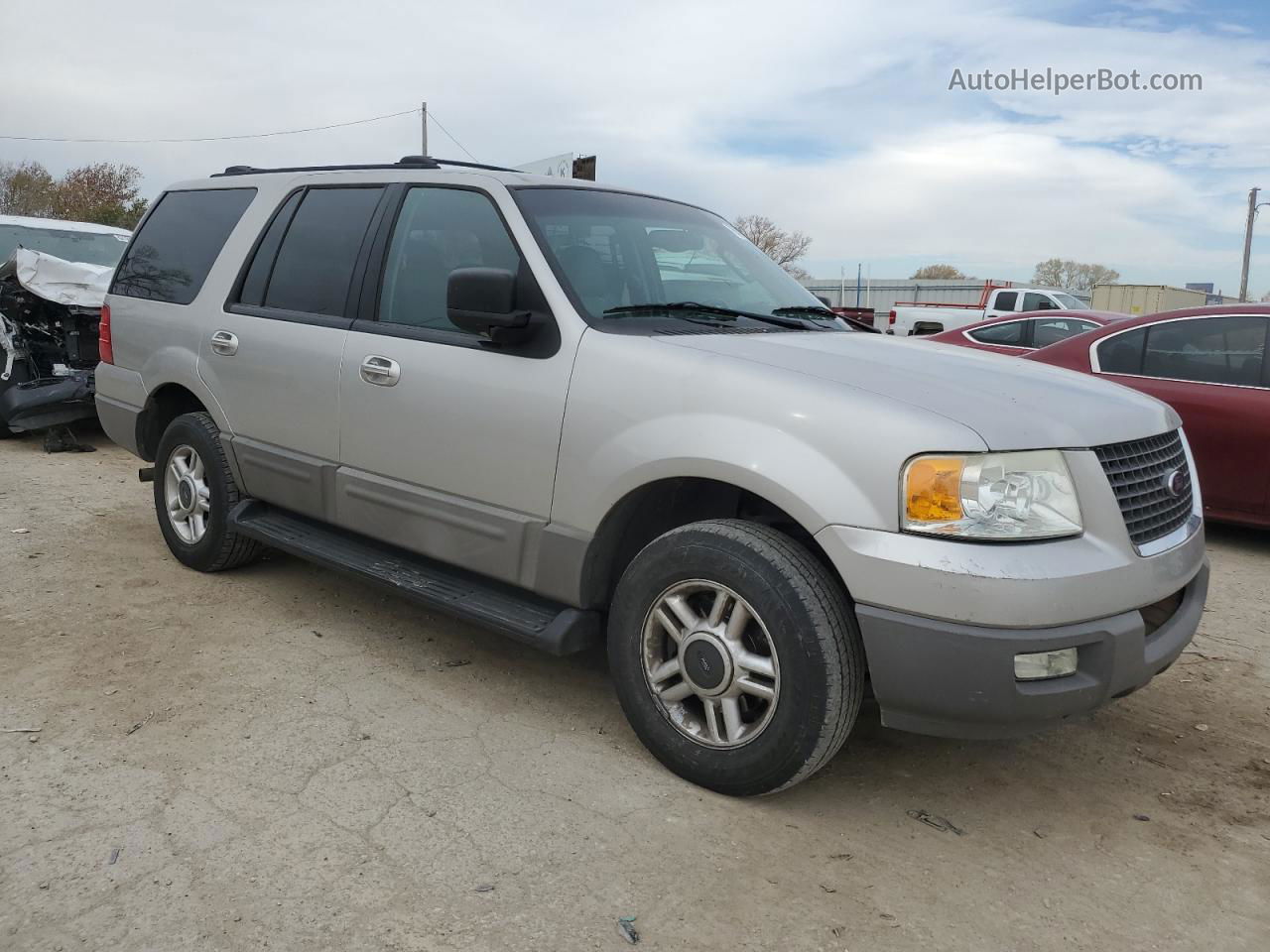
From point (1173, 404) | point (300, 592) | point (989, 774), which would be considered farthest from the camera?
point (1173, 404)

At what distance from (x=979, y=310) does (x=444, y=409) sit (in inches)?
856

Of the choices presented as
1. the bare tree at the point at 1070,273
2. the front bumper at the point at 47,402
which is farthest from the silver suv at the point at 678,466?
the bare tree at the point at 1070,273

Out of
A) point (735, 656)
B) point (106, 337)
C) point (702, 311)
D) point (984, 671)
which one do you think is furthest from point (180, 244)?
point (984, 671)

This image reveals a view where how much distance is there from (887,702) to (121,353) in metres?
4.43

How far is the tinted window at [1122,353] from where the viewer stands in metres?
6.73

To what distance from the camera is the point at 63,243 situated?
9625 millimetres

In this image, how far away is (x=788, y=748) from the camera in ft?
9.21

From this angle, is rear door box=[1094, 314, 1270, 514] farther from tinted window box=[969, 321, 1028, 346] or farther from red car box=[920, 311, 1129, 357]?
tinted window box=[969, 321, 1028, 346]

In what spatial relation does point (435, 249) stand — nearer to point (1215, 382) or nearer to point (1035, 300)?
Result: point (1215, 382)

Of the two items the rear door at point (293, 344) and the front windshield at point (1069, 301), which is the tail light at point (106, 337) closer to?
the rear door at point (293, 344)

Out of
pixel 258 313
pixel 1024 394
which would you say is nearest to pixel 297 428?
pixel 258 313

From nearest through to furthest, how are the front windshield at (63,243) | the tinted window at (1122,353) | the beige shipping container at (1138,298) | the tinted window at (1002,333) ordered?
the tinted window at (1122,353), the front windshield at (63,243), the tinted window at (1002,333), the beige shipping container at (1138,298)

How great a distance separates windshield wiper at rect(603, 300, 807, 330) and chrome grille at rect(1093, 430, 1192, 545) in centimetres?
126

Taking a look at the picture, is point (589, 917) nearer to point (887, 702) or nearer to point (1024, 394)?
point (887, 702)
